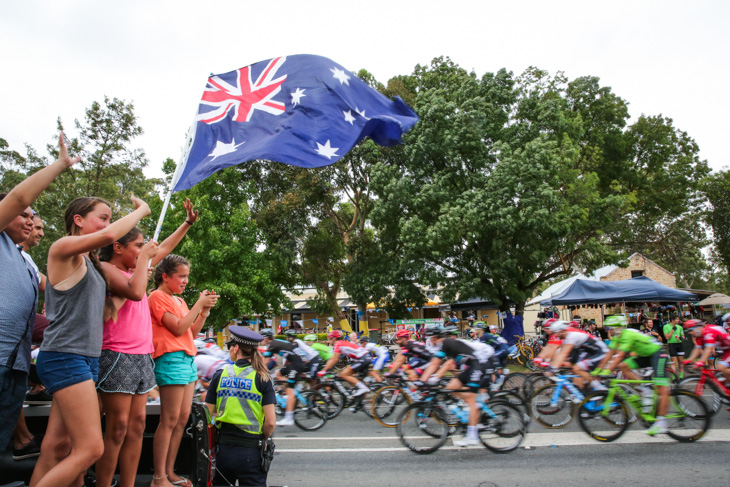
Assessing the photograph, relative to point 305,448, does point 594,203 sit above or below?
above

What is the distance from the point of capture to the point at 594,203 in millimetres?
20031

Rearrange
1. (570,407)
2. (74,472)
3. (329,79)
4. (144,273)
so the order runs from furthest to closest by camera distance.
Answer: (570,407), (329,79), (144,273), (74,472)

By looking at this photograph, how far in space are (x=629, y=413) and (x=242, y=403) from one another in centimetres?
614

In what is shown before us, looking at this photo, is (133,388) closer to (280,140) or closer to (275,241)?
(280,140)

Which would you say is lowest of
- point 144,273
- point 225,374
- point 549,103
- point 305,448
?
point 305,448

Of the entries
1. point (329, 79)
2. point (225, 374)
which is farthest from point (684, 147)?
point (225, 374)

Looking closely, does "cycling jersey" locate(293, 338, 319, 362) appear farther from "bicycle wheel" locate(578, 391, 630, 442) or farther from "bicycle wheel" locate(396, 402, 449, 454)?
"bicycle wheel" locate(578, 391, 630, 442)

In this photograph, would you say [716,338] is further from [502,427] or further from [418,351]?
[418,351]

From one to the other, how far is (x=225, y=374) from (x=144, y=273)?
1.15m

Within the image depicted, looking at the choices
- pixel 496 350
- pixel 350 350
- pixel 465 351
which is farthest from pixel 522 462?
pixel 496 350

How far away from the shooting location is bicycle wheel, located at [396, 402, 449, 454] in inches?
281

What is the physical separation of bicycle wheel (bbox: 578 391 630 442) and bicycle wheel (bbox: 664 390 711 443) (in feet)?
1.96

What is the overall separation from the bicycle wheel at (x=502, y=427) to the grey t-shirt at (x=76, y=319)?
5.73 metres

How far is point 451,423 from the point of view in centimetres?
722
